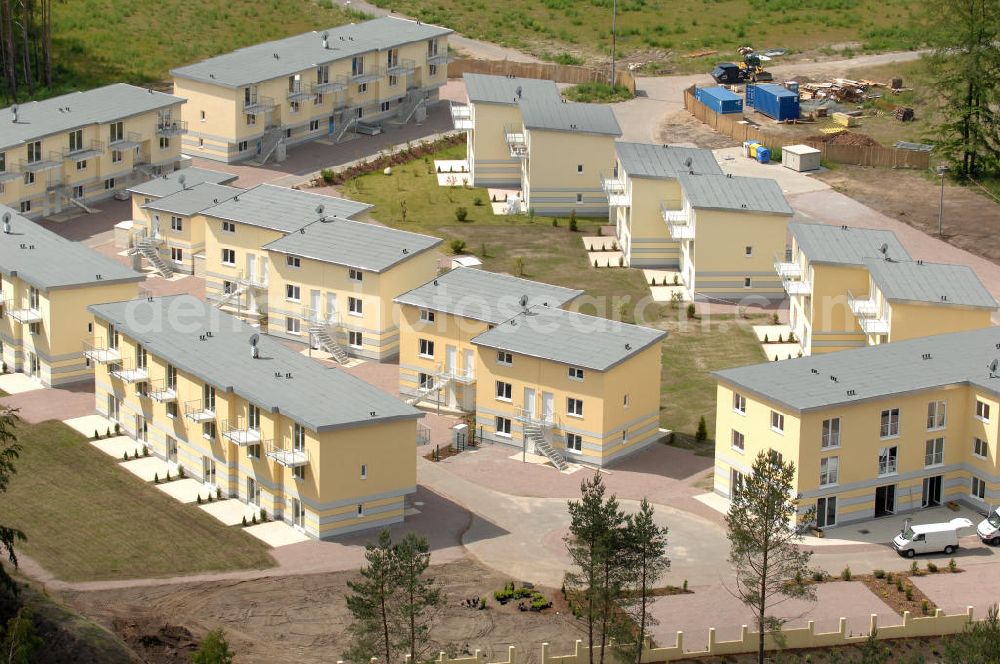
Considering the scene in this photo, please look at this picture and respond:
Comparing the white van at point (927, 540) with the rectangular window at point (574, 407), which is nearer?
the white van at point (927, 540)

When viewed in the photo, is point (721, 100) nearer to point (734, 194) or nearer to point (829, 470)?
point (734, 194)

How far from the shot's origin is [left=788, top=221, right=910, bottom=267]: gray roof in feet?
352

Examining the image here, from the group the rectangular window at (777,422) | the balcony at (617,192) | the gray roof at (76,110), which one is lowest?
the rectangular window at (777,422)

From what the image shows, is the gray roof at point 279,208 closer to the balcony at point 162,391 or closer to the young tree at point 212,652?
the balcony at point 162,391

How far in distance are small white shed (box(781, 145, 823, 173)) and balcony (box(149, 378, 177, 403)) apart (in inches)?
2323

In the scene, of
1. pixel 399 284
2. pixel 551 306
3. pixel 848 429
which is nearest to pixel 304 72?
pixel 399 284

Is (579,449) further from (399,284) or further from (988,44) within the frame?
(988,44)

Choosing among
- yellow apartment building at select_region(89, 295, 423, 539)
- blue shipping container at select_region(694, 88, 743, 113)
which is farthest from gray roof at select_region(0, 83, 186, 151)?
blue shipping container at select_region(694, 88, 743, 113)

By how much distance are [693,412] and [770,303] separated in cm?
1753

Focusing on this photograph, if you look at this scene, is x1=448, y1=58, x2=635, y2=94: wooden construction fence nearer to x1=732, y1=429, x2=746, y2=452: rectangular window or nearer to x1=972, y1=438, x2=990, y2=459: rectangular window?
x1=732, y1=429, x2=746, y2=452: rectangular window

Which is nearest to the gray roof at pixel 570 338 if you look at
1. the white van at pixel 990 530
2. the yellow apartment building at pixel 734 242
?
the white van at pixel 990 530

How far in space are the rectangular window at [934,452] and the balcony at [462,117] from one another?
2155 inches

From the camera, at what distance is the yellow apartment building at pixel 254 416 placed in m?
86.7

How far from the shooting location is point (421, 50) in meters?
153
